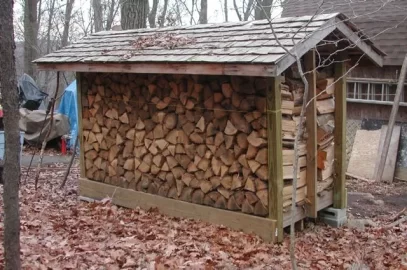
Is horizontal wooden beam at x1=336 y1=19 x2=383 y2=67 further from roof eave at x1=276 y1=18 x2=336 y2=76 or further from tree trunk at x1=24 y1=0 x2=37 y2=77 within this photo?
tree trunk at x1=24 y1=0 x2=37 y2=77

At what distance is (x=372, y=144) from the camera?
12023 millimetres

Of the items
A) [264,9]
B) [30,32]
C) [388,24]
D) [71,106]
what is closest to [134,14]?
[71,106]

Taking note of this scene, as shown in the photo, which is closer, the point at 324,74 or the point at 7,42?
the point at 7,42

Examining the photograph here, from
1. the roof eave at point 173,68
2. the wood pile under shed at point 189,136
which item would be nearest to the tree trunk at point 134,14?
the wood pile under shed at point 189,136

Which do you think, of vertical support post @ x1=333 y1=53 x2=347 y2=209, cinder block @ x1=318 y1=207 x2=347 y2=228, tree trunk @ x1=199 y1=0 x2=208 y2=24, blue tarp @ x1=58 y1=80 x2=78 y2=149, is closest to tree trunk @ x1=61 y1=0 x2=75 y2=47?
tree trunk @ x1=199 y1=0 x2=208 y2=24

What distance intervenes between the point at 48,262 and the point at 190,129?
9.06 ft

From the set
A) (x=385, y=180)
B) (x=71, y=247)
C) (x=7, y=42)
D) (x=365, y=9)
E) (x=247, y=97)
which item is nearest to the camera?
(x=7, y=42)

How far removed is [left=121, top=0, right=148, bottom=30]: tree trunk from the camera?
36.3 ft

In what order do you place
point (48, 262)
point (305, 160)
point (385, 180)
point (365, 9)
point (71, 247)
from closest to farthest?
point (48, 262) < point (71, 247) < point (305, 160) < point (385, 180) < point (365, 9)

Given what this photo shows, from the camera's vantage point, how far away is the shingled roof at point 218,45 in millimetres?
5727

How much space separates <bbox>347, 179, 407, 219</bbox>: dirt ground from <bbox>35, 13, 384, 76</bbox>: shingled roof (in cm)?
265

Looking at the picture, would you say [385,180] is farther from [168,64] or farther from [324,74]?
[168,64]

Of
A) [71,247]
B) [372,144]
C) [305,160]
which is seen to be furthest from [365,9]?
[71,247]

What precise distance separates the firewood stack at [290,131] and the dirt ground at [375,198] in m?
2.22
